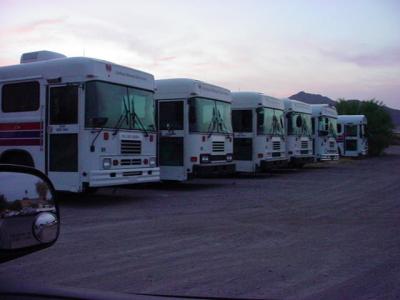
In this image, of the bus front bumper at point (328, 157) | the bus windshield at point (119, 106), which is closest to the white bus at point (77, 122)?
the bus windshield at point (119, 106)

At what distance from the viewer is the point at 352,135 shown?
118 ft

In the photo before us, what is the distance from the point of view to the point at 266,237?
309 inches

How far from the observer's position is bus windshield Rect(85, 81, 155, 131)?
1095 centimetres

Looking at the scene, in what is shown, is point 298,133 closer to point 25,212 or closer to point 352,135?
point 352,135

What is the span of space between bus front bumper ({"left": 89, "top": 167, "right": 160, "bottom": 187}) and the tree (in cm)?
3561

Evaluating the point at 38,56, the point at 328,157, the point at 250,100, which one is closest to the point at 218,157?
the point at 250,100

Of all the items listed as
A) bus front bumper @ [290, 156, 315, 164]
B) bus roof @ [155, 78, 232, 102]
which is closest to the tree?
bus front bumper @ [290, 156, 315, 164]

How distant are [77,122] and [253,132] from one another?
916 cm

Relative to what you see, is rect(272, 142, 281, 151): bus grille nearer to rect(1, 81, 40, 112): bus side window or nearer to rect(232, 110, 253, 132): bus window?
rect(232, 110, 253, 132): bus window

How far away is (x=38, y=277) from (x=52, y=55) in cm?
880

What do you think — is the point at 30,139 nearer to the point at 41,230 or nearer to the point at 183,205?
the point at 183,205

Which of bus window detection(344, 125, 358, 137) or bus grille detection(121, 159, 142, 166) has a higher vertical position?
bus window detection(344, 125, 358, 137)

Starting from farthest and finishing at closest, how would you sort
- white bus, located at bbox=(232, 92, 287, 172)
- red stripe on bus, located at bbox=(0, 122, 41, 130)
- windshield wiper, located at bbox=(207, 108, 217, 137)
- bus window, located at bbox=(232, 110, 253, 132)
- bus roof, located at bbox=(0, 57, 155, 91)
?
bus window, located at bbox=(232, 110, 253, 132) < white bus, located at bbox=(232, 92, 287, 172) < windshield wiper, located at bbox=(207, 108, 217, 137) < red stripe on bus, located at bbox=(0, 122, 41, 130) < bus roof, located at bbox=(0, 57, 155, 91)

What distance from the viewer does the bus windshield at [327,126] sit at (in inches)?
1040
